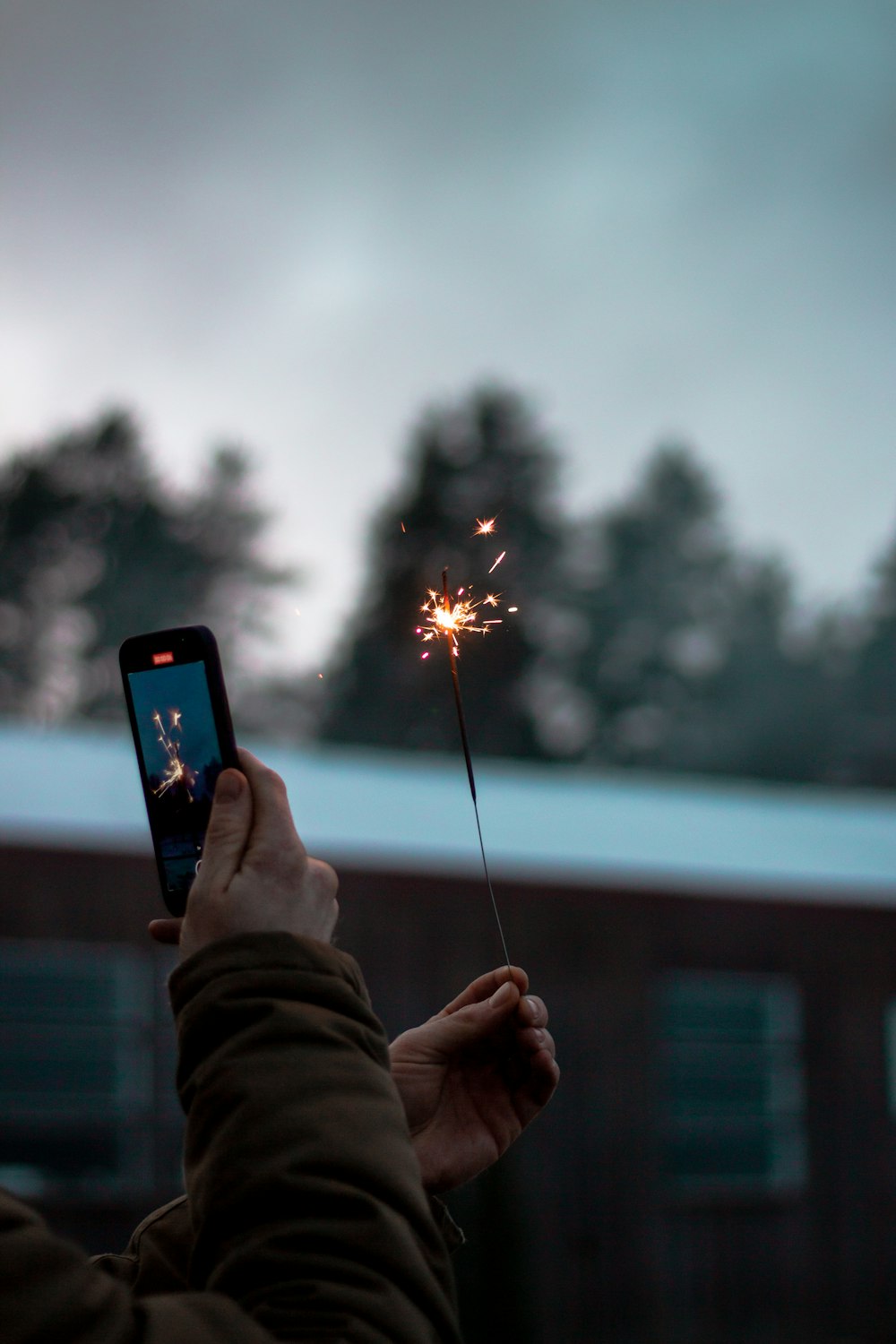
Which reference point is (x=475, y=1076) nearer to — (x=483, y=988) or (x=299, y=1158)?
(x=483, y=988)

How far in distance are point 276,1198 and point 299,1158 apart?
28mm

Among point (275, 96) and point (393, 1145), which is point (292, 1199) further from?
point (275, 96)

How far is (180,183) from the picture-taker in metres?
26.0

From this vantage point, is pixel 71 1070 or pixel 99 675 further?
pixel 99 675

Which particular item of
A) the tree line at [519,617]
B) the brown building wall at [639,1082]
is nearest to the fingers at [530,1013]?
the brown building wall at [639,1082]

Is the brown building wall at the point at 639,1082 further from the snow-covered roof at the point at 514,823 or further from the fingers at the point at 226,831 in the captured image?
the fingers at the point at 226,831

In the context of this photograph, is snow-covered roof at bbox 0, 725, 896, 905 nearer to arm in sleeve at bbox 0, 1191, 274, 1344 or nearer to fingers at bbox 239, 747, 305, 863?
fingers at bbox 239, 747, 305, 863

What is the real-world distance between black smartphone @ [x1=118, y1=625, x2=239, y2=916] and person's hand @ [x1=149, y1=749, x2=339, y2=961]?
129mm

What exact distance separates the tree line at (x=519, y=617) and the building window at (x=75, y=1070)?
13.8 m

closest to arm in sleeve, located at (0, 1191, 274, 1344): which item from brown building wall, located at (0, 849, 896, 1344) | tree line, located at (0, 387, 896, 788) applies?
brown building wall, located at (0, 849, 896, 1344)

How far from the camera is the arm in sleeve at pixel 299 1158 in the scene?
0.84m

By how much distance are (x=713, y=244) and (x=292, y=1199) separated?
3727 cm

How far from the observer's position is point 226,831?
999 millimetres

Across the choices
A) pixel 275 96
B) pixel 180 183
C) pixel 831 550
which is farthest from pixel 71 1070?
pixel 831 550
